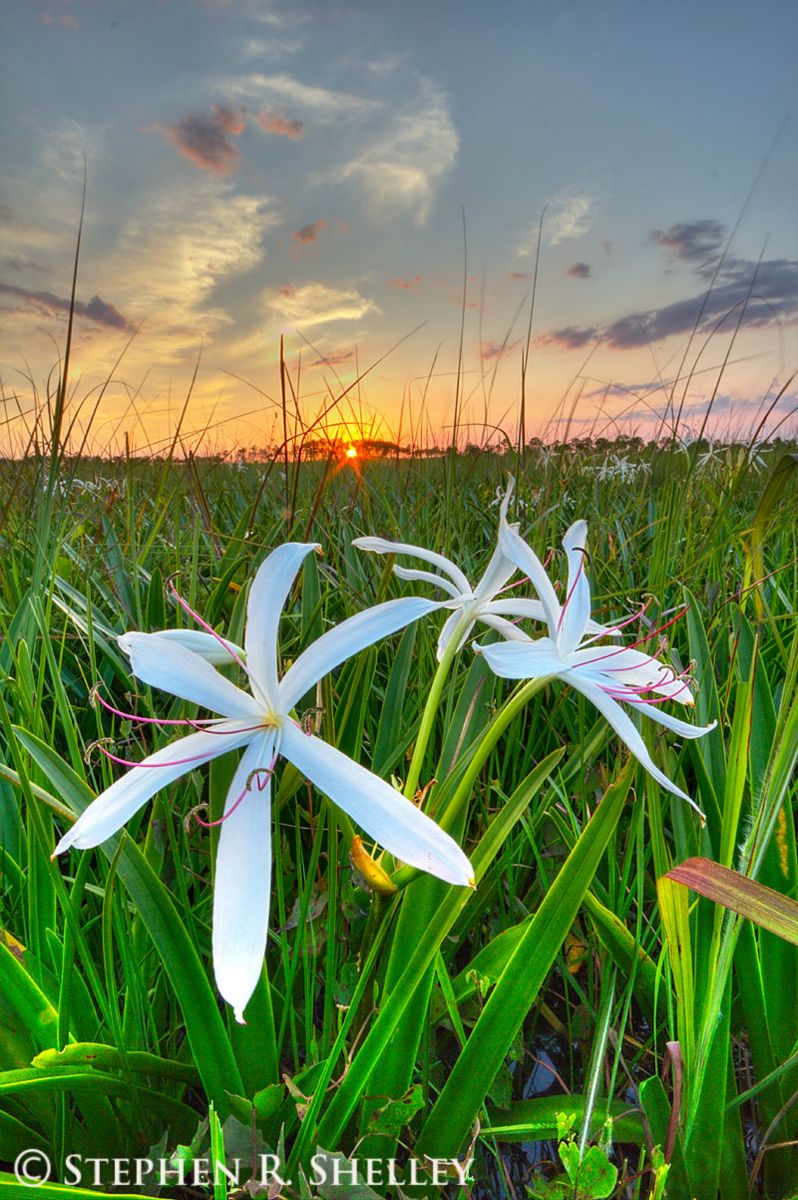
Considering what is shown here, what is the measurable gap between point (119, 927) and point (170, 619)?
1382mm

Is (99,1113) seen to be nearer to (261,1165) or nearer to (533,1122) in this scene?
(261,1165)

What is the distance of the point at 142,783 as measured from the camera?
0.81 meters

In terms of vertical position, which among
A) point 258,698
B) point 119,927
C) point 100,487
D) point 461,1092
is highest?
point 100,487

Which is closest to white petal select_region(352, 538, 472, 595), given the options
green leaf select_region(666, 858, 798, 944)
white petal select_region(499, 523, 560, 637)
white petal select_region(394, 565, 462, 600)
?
white petal select_region(394, 565, 462, 600)

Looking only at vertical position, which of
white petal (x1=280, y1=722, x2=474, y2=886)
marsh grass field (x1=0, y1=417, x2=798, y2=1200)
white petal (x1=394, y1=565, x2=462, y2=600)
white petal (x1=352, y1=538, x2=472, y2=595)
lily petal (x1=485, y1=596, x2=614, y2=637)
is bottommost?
marsh grass field (x1=0, y1=417, x2=798, y2=1200)

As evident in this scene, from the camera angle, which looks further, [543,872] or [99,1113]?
[543,872]

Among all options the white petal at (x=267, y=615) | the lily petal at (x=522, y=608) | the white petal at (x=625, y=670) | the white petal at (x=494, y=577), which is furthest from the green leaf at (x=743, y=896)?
the white petal at (x=267, y=615)

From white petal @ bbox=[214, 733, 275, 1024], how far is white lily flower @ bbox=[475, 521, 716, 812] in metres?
0.30

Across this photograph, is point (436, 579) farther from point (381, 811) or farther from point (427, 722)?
point (381, 811)

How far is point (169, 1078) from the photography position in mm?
1057

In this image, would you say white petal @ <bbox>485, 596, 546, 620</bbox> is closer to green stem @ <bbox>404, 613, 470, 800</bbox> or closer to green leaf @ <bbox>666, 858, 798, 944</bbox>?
green stem @ <bbox>404, 613, 470, 800</bbox>

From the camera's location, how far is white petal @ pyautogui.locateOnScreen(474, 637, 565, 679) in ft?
2.68

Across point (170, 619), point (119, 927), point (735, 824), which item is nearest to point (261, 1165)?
point (119, 927)

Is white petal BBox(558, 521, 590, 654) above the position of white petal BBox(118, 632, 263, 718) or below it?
above
